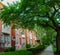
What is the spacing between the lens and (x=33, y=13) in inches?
925

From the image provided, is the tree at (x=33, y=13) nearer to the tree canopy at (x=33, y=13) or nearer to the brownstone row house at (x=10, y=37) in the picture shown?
the tree canopy at (x=33, y=13)

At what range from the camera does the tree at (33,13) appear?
72.4 feet

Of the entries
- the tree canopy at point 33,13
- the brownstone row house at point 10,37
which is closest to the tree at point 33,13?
the tree canopy at point 33,13

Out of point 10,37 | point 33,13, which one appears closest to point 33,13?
point 33,13

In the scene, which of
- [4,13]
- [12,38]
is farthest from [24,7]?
[12,38]

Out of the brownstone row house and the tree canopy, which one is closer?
the tree canopy

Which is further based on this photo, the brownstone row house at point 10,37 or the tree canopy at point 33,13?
the brownstone row house at point 10,37

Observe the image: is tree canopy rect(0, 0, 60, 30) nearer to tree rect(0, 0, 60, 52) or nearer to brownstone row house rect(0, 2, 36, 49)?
tree rect(0, 0, 60, 52)

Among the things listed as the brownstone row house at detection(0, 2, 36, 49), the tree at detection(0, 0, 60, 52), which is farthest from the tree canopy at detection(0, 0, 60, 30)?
the brownstone row house at detection(0, 2, 36, 49)

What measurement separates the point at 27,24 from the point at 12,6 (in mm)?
3138

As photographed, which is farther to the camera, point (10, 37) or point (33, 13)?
point (10, 37)

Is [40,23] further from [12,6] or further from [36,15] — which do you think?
[12,6]

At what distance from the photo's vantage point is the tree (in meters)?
22.1

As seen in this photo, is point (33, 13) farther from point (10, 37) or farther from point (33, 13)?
point (10, 37)
